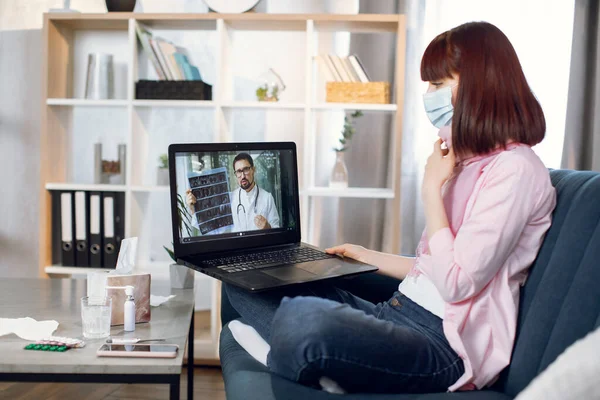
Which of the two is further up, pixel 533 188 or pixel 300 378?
pixel 533 188

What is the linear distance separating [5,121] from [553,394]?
3194 millimetres

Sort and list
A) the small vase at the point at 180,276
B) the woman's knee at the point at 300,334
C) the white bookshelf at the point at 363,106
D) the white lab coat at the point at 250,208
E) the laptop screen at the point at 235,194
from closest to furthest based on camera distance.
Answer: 1. the woman's knee at the point at 300,334
2. the laptop screen at the point at 235,194
3. the white lab coat at the point at 250,208
4. the small vase at the point at 180,276
5. the white bookshelf at the point at 363,106

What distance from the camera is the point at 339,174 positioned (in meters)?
2.88

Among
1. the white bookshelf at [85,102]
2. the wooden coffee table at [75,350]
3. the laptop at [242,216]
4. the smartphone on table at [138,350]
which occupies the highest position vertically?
the white bookshelf at [85,102]

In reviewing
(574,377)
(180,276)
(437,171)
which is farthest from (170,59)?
(574,377)

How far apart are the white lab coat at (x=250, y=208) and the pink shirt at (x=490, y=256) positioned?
0.62 meters

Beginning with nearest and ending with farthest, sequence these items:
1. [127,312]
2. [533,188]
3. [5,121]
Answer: [533,188], [127,312], [5,121]

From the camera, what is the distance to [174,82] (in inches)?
109

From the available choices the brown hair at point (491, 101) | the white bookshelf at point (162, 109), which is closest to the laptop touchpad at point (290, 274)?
the brown hair at point (491, 101)

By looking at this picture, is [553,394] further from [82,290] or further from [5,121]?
[5,121]

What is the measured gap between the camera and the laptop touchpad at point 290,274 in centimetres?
146

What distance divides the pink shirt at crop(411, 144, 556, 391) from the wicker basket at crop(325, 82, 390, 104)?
1.43 metres

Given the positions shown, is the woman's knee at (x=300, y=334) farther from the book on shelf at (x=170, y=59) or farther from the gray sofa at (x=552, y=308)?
the book on shelf at (x=170, y=59)

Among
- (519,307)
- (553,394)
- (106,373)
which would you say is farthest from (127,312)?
(553,394)
